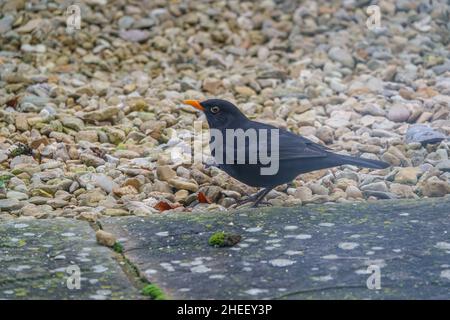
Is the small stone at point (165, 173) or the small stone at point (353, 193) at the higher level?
the small stone at point (165, 173)

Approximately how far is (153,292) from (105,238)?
0.61m

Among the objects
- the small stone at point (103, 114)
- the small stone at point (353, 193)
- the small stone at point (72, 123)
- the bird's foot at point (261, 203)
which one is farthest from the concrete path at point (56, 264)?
the small stone at point (103, 114)

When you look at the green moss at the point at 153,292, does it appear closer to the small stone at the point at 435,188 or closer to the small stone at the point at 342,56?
the small stone at the point at 435,188

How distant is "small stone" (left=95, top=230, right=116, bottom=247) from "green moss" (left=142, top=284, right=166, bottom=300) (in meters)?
0.53

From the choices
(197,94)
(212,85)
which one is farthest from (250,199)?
(212,85)

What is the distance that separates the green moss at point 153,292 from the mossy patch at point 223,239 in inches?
19.8

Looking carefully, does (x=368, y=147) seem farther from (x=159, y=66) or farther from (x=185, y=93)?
(x=159, y=66)

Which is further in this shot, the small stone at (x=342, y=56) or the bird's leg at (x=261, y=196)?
the small stone at (x=342, y=56)

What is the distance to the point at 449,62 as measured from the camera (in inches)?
268

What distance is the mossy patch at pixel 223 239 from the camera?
345 cm

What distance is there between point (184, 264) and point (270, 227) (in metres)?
0.58

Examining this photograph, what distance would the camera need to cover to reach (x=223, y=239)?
11.4 feet

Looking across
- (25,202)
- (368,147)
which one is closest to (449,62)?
(368,147)

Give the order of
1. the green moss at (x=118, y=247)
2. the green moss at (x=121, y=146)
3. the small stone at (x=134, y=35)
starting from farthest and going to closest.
→ the small stone at (x=134, y=35), the green moss at (x=121, y=146), the green moss at (x=118, y=247)
